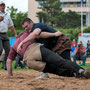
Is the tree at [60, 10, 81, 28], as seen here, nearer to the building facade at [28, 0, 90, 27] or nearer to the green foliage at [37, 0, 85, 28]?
the green foliage at [37, 0, 85, 28]

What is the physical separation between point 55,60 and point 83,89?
1.57m

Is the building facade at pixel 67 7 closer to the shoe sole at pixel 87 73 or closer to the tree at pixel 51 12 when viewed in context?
the tree at pixel 51 12

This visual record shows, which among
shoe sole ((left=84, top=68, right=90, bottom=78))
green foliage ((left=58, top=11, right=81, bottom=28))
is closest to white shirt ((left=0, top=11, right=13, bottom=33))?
shoe sole ((left=84, top=68, right=90, bottom=78))

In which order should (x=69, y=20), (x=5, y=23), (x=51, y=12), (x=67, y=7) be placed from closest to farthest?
(x=5, y=23) < (x=51, y=12) < (x=69, y=20) < (x=67, y=7)

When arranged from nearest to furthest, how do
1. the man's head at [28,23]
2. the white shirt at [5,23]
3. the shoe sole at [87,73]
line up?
the shoe sole at [87,73] < the man's head at [28,23] < the white shirt at [5,23]

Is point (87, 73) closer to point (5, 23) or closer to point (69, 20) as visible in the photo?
point (5, 23)

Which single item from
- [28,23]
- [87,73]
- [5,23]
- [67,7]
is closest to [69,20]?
[67,7]

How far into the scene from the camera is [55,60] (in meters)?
7.38

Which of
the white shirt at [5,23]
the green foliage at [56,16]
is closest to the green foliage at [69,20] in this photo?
the green foliage at [56,16]

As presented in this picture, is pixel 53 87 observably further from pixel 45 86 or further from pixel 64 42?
pixel 64 42

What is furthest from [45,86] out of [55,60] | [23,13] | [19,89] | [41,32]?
[23,13]

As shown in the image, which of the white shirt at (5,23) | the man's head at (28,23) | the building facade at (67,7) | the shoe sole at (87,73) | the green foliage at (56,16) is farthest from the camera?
the building facade at (67,7)

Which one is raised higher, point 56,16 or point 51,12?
point 51,12

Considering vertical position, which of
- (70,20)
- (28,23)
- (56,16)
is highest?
(28,23)
